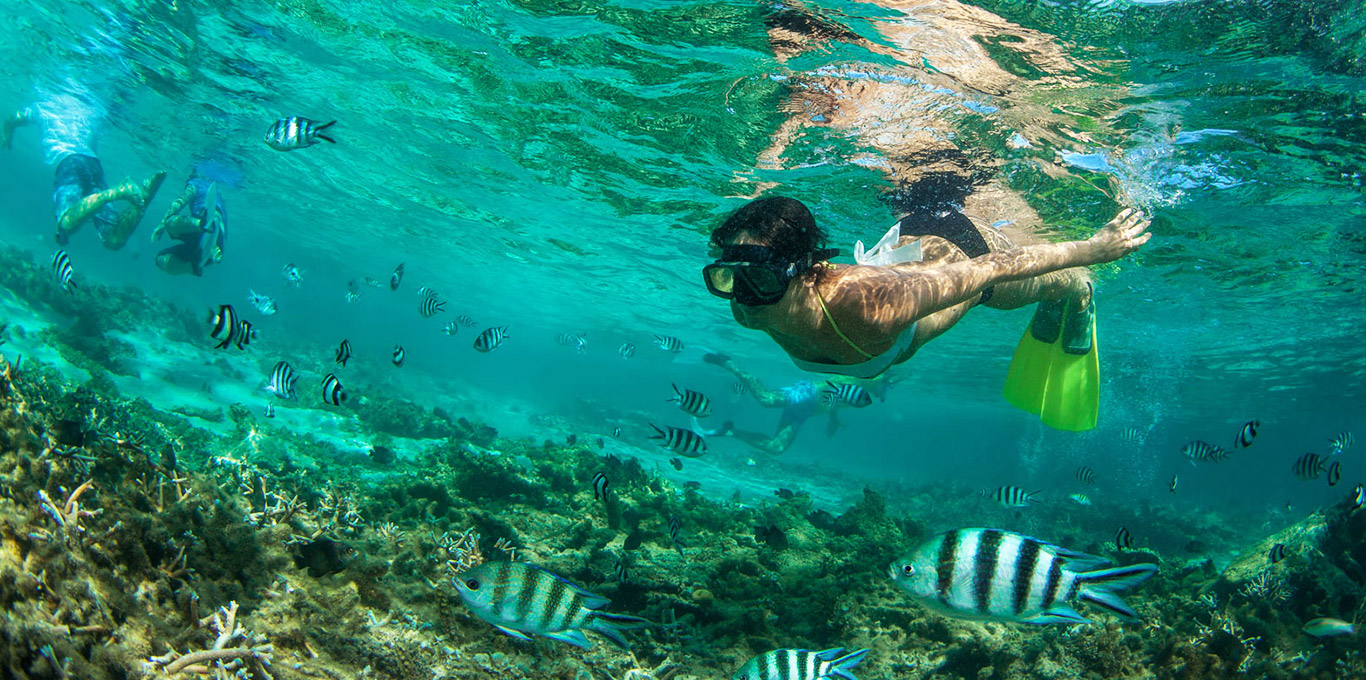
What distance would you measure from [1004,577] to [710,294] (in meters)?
12.0

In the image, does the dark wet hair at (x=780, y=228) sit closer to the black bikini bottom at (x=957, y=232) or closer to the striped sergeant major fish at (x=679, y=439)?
the black bikini bottom at (x=957, y=232)

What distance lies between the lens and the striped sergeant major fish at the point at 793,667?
3156 mm

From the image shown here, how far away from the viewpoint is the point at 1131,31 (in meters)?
7.41

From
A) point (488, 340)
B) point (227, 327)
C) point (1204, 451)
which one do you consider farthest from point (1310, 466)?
point (227, 327)

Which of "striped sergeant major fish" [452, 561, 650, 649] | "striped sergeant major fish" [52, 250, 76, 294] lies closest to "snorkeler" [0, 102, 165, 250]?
"striped sergeant major fish" [52, 250, 76, 294]

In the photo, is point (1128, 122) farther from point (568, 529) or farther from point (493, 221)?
point (493, 221)

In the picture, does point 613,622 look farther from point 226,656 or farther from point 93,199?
point 93,199

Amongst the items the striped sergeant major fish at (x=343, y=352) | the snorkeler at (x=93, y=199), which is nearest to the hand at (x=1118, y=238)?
the striped sergeant major fish at (x=343, y=352)

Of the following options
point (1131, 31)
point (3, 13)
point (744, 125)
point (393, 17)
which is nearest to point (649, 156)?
point (744, 125)

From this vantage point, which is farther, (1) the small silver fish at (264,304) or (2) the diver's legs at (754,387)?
(2) the diver's legs at (754,387)

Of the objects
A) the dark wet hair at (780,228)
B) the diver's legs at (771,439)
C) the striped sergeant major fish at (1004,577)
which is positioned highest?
the dark wet hair at (780,228)

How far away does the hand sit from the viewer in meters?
4.24

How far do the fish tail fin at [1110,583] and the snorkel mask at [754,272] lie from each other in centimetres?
207

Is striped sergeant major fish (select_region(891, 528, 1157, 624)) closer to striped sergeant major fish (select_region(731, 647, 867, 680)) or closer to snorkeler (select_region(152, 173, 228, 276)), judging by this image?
striped sergeant major fish (select_region(731, 647, 867, 680))
